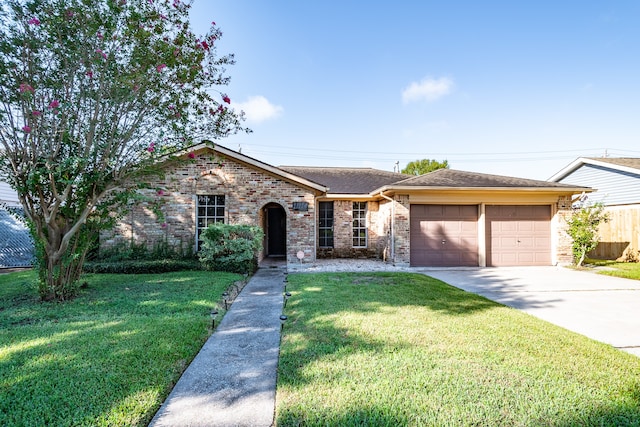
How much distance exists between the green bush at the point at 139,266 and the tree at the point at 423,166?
31.2 m

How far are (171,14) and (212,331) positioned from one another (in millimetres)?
6641

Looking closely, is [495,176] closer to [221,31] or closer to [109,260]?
[221,31]

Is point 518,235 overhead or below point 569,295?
overhead

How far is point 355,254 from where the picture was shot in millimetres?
13703

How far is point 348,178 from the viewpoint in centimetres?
1645

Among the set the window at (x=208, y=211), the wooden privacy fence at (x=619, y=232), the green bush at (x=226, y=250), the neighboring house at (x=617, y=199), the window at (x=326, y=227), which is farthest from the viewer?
the window at (x=326, y=227)

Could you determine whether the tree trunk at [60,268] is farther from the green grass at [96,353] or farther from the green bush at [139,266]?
the green bush at [139,266]

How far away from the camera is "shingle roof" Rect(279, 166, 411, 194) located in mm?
14367

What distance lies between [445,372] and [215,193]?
31.9ft

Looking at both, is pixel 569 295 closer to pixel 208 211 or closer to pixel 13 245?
pixel 208 211

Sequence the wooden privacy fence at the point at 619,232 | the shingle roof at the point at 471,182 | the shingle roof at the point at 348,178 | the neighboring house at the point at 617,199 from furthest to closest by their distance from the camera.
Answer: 1. the shingle roof at the point at 348,178
2. the neighboring house at the point at 617,199
3. the wooden privacy fence at the point at 619,232
4. the shingle roof at the point at 471,182

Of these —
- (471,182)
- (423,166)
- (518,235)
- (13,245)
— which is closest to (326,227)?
(471,182)

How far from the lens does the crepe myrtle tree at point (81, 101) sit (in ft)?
18.0

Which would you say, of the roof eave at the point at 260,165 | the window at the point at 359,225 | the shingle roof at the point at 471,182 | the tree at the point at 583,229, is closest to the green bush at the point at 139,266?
the roof eave at the point at 260,165
